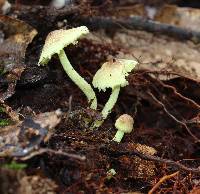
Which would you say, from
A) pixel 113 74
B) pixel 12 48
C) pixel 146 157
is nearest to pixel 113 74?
pixel 113 74

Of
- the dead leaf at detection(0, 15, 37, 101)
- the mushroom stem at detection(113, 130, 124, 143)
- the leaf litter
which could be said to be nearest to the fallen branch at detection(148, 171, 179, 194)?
the leaf litter

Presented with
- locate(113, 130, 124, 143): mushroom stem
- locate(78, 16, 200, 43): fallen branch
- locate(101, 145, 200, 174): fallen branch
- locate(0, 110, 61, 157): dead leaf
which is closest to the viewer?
locate(0, 110, 61, 157): dead leaf

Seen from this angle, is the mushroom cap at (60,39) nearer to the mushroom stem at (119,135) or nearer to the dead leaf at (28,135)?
the dead leaf at (28,135)

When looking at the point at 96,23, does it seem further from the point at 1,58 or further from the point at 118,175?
the point at 118,175

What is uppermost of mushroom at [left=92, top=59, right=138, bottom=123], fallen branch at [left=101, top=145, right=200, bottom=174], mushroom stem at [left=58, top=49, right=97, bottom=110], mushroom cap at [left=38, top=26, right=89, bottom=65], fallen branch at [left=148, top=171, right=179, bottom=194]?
mushroom cap at [left=38, top=26, right=89, bottom=65]

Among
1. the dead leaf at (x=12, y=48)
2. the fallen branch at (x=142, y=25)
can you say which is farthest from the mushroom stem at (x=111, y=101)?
the fallen branch at (x=142, y=25)

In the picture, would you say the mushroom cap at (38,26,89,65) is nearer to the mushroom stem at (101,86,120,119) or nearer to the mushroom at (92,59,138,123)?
the mushroom at (92,59,138,123)

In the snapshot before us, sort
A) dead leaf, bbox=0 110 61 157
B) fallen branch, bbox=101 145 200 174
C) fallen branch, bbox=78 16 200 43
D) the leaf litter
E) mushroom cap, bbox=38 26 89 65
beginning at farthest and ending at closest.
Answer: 1. fallen branch, bbox=78 16 200 43
2. mushroom cap, bbox=38 26 89 65
3. fallen branch, bbox=101 145 200 174
4. the leaf litter
5. dead leaf, bbox=0 110 61 157

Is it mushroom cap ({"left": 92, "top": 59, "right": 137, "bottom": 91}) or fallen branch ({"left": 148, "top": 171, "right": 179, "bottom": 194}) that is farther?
mushroom cap ({"left": 92, "top": 59, "right": 137, "bottom": 91})

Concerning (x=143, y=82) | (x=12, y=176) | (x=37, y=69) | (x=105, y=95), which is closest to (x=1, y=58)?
(x=37, y=69)

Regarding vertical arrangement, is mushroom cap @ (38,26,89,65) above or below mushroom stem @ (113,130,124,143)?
above
